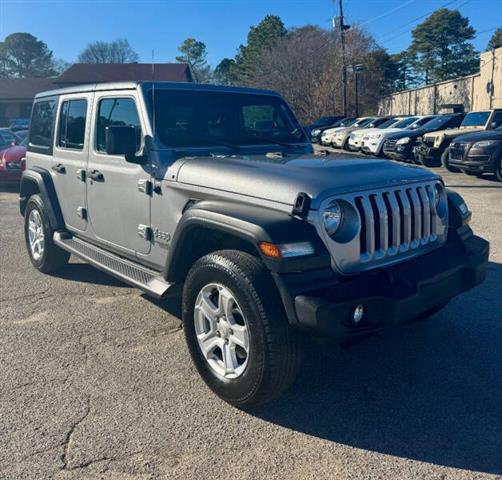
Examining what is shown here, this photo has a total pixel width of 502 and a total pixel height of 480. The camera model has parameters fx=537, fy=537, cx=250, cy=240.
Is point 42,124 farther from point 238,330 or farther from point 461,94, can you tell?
point 461,94

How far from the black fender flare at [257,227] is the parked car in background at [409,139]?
14.5 meters

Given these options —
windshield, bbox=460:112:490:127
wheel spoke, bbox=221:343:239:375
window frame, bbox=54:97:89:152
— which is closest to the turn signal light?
wheel spoke, bbox=221:343:239:375

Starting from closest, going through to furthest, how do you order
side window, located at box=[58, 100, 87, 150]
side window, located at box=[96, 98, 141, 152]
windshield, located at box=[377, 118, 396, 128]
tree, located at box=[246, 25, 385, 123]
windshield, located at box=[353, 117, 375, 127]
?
side window, located at box=[96, 98, 141, 152], side window, located at box=[58, 100, 87, 150], windshield, located at box=[377, 118, 396, 128], windshield, located at box=[353, 117, 375, 127], tree, located at box=[246, 25, 385, 123]

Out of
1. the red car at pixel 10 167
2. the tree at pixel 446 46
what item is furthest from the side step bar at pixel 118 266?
the tree at pixel 446 46

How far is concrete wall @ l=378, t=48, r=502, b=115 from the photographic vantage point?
38031 mm

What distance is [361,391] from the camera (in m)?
3.46

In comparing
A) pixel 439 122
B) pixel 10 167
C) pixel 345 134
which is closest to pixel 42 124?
pixel 10 167

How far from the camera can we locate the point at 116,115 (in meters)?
4.57

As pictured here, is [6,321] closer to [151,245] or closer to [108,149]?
[151,245]

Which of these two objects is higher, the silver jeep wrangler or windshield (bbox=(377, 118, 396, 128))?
windshield (bbox=(377, 118, 396, 128))

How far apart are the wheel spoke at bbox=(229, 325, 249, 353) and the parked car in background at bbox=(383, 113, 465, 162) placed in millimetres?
14733

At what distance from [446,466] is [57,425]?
214cm

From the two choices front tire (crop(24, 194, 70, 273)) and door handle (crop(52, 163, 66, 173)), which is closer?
Answer: door handle (crop(52, 163, 66, 173))

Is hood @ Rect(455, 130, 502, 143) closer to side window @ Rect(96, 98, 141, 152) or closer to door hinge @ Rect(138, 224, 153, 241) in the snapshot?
side window @ Rect(96, 98, 141, 152)
